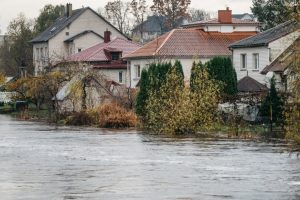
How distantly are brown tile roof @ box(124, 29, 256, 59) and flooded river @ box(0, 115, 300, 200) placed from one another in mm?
31194

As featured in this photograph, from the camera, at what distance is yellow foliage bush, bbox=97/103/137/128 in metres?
61.0

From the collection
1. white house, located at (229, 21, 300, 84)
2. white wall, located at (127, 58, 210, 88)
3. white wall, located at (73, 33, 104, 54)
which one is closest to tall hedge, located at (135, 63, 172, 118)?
white house, located at (229, 21, 300, 84)

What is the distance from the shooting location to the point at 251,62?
71062 millimetres

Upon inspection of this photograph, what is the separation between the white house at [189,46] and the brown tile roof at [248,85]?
8.30 metres

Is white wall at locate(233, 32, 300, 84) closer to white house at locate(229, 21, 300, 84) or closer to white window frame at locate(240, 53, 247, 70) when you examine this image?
white house at locate(229, 21, 300, 84)

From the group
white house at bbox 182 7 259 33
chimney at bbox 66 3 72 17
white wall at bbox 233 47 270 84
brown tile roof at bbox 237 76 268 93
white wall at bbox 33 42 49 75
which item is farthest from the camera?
chimney at bbox 66 3 72 17

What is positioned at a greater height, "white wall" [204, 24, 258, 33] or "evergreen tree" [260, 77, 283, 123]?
"white wall" [204, 24, 258, 33]

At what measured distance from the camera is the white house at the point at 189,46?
79.2 meters

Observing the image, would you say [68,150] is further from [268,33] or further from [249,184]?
[268,33]

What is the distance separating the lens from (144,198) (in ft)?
78.6

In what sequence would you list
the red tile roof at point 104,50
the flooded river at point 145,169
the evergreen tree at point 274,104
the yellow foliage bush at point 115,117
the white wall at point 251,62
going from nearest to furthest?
1. the flooded river at point 145,169
2. the evergreen tree at point 274,104
3. the yellow foliage bush at point 115,117
4. the white wall at point 251,62
5. the red tile roof at point 104,50

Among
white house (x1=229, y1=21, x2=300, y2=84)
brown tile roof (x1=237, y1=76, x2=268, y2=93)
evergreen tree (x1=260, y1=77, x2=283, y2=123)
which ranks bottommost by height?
evergreen tree (x1=260, y1=77, x2=283, y2=123)

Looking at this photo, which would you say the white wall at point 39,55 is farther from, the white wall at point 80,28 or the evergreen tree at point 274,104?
the evergreen tree at point 274,104

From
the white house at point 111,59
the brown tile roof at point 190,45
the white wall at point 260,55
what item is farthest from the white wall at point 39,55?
the white wall at point 260,55
